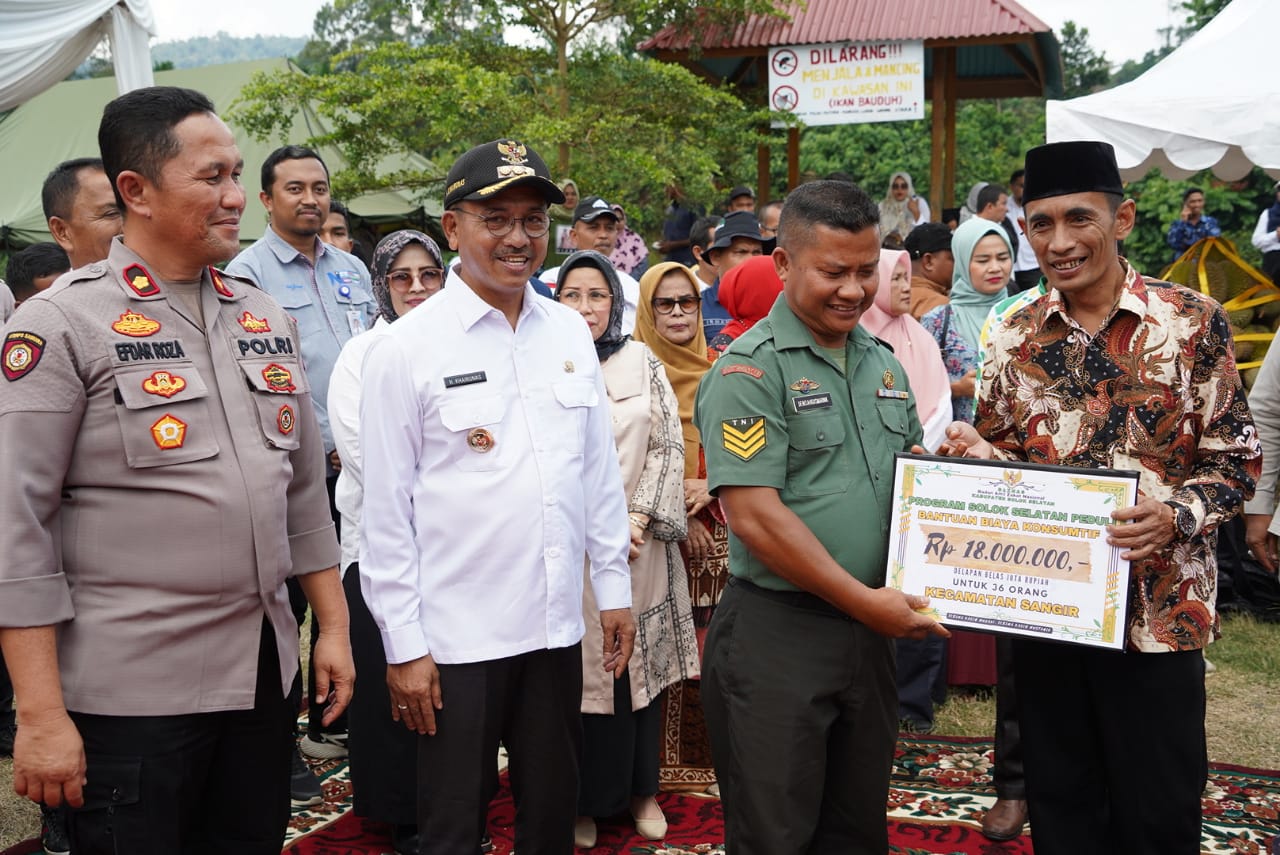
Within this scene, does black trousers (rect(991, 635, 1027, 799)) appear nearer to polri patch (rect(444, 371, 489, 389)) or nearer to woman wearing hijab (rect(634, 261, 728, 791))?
woman wearing hijab (rect(634, 261, 728, 791))

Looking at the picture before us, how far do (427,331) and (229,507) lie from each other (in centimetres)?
68

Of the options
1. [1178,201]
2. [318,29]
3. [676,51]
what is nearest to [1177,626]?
[676,51]

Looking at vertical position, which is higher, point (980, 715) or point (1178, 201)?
point (1178, 201)

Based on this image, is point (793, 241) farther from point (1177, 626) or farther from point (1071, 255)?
point (1177, 626)

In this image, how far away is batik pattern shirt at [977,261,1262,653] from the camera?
274cm

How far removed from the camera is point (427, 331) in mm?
2703

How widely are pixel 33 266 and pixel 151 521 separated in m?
3.46

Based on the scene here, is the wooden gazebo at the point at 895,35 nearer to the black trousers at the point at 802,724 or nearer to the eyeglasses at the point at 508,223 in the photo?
the eyeglasses at the point at 508,223

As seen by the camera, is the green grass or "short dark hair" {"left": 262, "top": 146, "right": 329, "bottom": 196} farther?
"short dark hair" {"left": 262, "top": 146, "right": 329, "bottom": 196}

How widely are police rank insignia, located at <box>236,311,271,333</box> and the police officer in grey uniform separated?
21 millimetres

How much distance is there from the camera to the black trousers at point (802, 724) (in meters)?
2.65

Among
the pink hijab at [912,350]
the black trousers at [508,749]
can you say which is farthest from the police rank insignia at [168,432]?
the pink hijab at [912,350]

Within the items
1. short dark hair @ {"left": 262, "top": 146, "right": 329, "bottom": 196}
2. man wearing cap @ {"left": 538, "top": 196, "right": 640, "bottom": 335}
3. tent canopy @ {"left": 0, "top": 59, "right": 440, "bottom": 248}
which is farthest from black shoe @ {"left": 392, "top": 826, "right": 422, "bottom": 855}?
tent canopy @ {"left": 0, "top": 59, "right": 440, "bottom": 248}

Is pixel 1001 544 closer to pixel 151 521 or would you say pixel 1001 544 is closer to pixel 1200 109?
pixel 151 521
